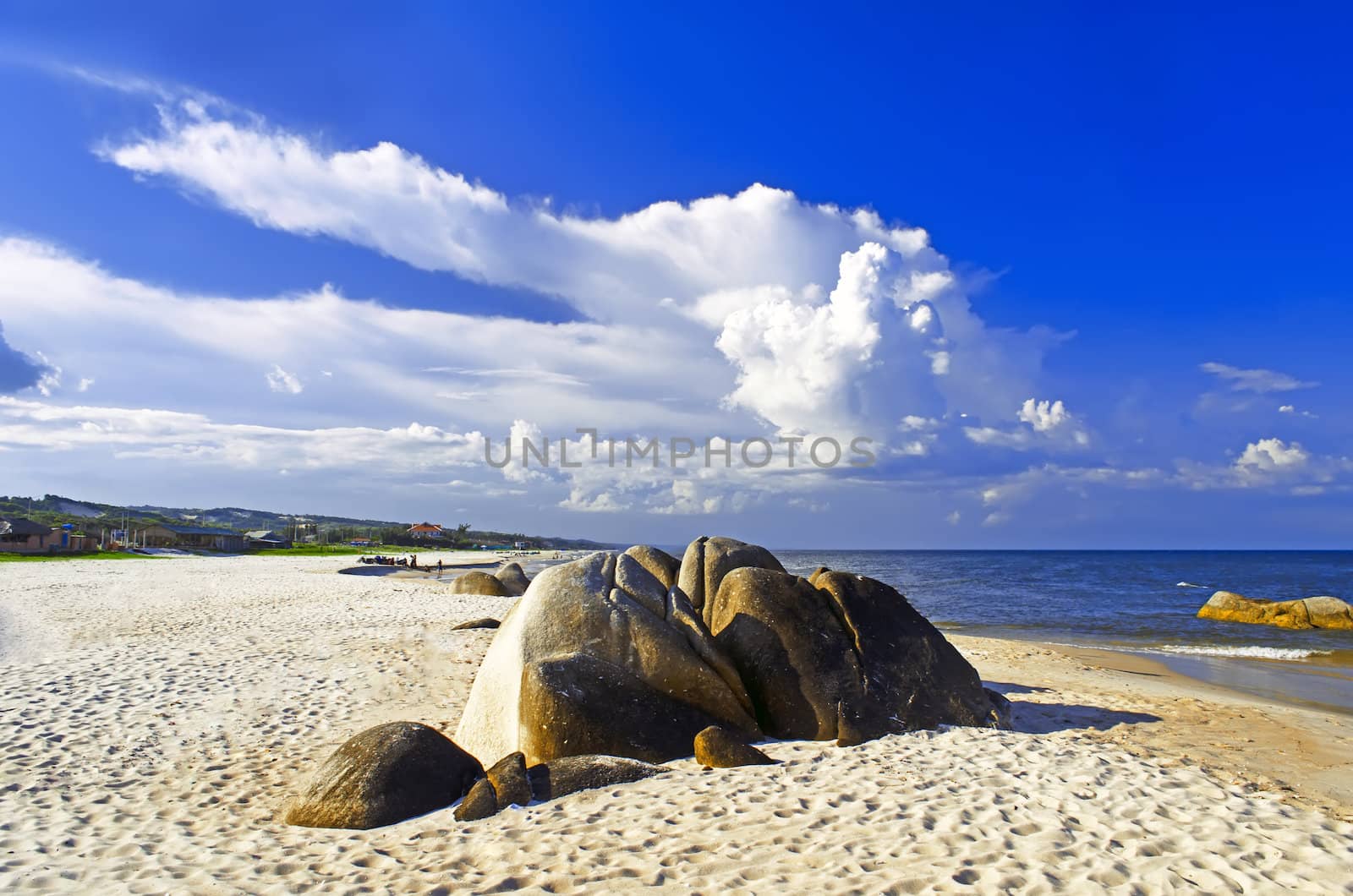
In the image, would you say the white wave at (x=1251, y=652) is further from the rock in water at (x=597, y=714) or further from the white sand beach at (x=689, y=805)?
the rock in water at (x=597, y=714)

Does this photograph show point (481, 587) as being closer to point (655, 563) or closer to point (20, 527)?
point (655, 563)

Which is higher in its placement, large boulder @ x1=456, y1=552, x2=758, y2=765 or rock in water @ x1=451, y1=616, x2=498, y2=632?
large boulder @ x1=456, y1=552, x2=758, y2=765

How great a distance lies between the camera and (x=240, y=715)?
11.8 m

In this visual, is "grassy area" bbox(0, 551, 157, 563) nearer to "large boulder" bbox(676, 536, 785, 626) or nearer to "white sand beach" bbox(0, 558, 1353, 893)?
"white sand beach" bbox(0, 558, 1353, 893)

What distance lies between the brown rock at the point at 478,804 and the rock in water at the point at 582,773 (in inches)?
17.1

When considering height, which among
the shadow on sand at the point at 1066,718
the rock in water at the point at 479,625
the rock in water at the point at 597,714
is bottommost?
the shadow on sand at the point at 1066,718

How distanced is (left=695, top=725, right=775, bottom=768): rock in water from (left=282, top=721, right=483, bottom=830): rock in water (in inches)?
102

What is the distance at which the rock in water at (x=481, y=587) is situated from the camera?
1337 inches

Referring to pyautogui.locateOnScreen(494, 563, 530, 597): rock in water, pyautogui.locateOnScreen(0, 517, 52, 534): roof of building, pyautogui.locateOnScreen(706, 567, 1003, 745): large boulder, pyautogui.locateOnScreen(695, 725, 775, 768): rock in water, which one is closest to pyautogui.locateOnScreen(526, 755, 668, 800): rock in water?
pyautogui.locateOnScreen(695, 725, 775, 768): rock in water

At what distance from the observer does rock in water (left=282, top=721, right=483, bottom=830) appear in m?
7.68

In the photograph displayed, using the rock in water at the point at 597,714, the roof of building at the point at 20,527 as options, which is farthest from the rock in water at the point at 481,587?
the roof of building at the point at 20,527

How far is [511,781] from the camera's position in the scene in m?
8.00

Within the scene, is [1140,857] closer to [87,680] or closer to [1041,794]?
[1041,794]

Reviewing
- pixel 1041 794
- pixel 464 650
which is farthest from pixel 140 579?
pixel 1041 794
